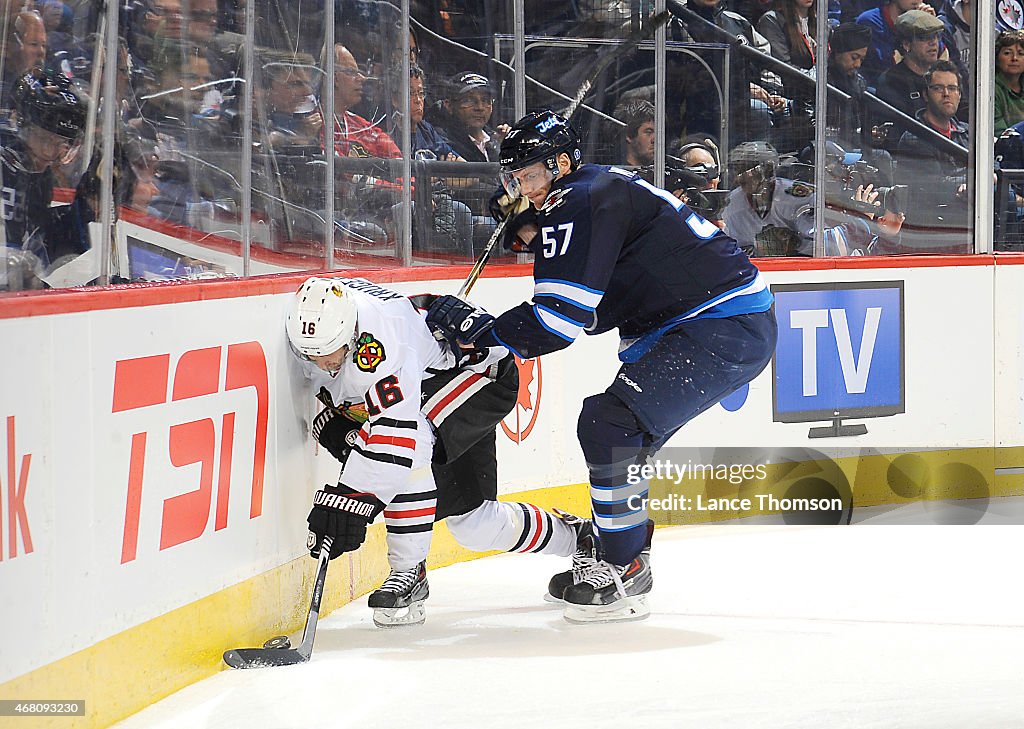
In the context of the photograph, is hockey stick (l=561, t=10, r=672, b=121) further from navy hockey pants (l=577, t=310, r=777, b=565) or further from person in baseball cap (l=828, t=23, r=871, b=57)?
navy hockey pants (l=577, t=310, r=777, b=565)

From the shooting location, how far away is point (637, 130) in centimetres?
527

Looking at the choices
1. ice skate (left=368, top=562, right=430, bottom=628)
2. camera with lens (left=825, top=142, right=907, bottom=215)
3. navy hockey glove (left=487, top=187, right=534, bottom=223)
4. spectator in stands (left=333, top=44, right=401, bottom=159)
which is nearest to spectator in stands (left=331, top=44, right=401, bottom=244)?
spectator in stands (left=333, top=44, right=401, bottom=159)

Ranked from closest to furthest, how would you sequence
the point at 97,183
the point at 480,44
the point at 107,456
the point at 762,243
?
the point at 107,456, the point at 97,183, the point at 480,44, the point at 762,243

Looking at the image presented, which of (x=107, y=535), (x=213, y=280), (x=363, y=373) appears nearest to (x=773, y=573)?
(x=363, y=373)

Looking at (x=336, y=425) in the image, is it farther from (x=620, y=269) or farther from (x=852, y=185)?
(x=852, y=185)

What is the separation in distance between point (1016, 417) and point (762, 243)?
1.16 meters

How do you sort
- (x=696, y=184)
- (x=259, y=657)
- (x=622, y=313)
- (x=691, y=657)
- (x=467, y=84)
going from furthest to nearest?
(x=696, y=184), (x=467, y=84), (x=622, y=313), (x=691, y=657), (x=259, y=657)

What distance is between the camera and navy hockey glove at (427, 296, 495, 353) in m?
3.37

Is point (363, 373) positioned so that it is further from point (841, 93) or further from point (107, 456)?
point (841, 93)

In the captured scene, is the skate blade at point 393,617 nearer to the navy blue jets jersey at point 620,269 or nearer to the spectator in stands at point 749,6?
the navy blue jets jersey at point 620,269

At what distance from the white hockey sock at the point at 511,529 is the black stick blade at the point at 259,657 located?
700 mm

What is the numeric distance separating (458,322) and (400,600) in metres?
0.70

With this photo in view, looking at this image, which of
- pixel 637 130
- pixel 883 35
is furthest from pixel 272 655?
pixel 883 35

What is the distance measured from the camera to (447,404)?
346 centimetres
